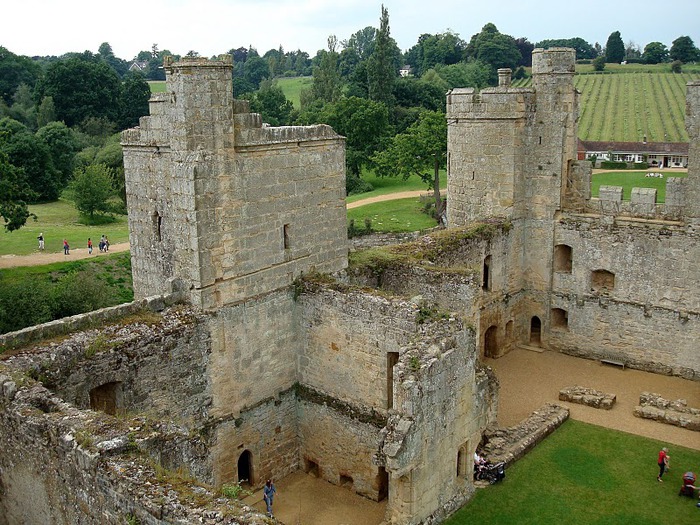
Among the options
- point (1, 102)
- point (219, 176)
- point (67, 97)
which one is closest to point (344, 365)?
point (219, 176)

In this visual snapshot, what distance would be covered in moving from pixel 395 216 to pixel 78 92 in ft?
121

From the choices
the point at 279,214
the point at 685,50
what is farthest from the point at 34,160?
the point at 685,50

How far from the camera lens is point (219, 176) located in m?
16.6

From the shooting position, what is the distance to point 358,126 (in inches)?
2264

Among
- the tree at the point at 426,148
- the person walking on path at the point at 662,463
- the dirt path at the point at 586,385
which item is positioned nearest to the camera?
the person walking on path at the point at 662,463

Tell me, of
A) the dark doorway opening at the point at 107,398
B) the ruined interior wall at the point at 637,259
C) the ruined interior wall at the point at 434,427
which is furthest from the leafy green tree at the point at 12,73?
the ruined interior wall at the point at 434,427

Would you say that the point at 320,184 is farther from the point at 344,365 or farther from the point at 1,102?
the point at 1,102

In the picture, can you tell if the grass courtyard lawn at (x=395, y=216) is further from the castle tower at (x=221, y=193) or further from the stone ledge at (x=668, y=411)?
the castle tower at (x=221, y=193)

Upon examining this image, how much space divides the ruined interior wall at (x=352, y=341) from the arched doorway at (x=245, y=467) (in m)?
2.41

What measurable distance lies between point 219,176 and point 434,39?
11498cm

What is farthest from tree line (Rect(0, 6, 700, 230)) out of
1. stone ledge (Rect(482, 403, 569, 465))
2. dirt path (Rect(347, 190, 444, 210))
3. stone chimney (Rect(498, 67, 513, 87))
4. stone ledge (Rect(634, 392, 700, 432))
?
stone ledge (Rect(634, 392, 700, 432))

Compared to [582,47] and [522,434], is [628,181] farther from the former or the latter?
[582,47]

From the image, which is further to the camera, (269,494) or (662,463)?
(662,463)

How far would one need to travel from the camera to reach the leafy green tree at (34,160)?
45.4 meters
